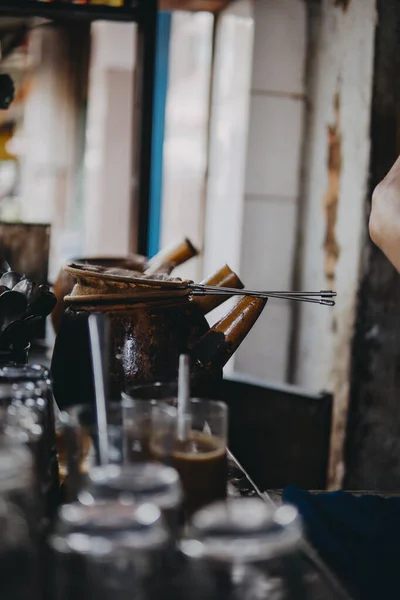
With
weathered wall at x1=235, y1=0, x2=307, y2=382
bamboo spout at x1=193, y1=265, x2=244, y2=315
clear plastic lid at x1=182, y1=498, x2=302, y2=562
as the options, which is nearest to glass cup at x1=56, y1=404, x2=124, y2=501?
clear plastic lid at x1=182, y1=498, x2=302, y2=562

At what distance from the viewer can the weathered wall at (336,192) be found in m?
Answer: 3.08

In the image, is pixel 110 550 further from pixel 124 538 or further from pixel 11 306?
pixel 11 306

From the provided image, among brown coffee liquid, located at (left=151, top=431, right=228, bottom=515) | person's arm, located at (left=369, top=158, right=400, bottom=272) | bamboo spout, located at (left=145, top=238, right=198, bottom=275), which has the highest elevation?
person's arm, located at (left=369, top=158, right=400, bottom=272)

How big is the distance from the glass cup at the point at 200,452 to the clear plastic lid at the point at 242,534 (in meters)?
0.27

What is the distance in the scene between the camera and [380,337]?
3064mm

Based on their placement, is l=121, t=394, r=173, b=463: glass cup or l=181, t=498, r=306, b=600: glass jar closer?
l=181, t=498, r=306, b=600: glass jar

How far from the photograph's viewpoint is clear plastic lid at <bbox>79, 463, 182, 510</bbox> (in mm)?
736

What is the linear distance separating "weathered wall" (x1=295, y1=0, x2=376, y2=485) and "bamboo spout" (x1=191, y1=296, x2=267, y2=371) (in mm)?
1680

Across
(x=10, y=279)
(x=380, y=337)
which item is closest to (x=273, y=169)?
(x=380, y=337)

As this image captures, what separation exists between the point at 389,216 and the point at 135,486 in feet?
2.81

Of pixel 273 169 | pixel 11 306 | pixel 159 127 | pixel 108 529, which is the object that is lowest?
pixel 108 529

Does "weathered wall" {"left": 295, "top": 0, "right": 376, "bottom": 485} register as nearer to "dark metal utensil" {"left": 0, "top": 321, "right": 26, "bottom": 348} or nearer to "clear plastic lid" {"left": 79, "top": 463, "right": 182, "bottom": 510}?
"dark metal utensil" {"left": 0, "top": 321, "right": 26, "bottom": 348}

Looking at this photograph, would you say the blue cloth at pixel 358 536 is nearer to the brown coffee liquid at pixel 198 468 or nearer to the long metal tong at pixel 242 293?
the brown coffee liquid at pixel 198 468

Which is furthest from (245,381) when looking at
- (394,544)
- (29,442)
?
(29,442)
